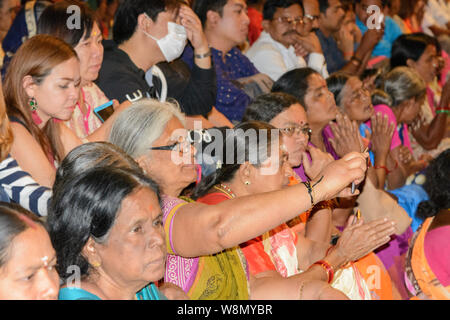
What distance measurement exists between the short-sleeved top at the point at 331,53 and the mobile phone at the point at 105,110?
139 inches

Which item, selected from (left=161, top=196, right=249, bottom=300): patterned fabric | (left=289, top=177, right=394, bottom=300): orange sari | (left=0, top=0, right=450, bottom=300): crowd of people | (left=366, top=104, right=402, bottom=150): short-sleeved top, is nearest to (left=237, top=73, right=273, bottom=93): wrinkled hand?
(left=0, top=0, right=450, bottom=300): crowd of people

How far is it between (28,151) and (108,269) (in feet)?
2.86

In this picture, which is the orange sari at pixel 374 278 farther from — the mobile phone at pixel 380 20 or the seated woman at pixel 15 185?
the mobile phone at pixel 380 20

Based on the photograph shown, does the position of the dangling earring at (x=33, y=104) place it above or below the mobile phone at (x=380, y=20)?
above

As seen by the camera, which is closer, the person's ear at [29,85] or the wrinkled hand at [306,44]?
the person's ear at [29,85]

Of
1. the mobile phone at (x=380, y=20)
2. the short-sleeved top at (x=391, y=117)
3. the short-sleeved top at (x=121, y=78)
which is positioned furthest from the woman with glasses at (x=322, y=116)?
the mobile phone at (x=380, y=20)

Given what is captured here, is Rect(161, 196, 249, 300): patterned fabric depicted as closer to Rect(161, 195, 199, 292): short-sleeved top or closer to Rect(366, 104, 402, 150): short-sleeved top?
Rect(161, 195, 199, 292): short-sleeved top

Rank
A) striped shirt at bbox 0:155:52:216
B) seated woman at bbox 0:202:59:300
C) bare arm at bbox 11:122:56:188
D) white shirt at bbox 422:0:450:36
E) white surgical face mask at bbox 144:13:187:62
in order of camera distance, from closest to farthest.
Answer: seated woman at bbox 0:202:59:300, striped shirt at bbox 0:155:52:216, bare arm at bbox 11:122:56:188, white surgical face mask at bbox 144:13:187:62, white shirt at bbox 422:0:450:36

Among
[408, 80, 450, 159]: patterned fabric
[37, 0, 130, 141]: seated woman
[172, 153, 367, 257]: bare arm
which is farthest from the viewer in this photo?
[408, 80, 450, 159]: patterned fabric

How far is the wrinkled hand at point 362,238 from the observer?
2.80 m

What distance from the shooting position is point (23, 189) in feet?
7.68

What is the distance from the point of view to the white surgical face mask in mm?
3742

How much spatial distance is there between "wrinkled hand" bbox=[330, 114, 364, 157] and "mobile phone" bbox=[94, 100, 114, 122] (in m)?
1.42

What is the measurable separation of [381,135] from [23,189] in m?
2.67
